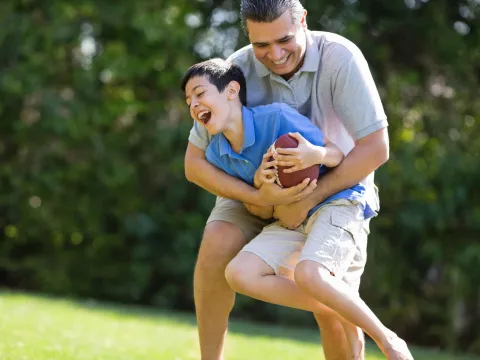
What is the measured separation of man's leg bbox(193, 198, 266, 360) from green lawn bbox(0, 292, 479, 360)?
0.80 m

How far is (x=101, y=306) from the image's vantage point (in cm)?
775

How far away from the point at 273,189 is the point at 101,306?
460 cm

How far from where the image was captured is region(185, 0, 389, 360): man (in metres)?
3.48

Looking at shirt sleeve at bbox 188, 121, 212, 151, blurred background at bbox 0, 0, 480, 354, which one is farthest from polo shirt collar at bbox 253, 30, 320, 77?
blurred background at bbox 0, 0, 480, 354

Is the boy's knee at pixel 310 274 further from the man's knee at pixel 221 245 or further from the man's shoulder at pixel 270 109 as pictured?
the man's shoulder at pixel 270 109

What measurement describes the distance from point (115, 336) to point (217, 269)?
2.08m

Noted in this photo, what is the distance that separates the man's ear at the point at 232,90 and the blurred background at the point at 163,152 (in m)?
4.71

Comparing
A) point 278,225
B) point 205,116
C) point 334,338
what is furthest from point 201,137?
point 334,338

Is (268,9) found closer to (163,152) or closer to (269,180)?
(269,180)

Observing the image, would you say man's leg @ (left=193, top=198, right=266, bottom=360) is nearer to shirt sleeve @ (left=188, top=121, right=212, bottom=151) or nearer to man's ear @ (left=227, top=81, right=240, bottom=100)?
shirt sleeve @ (left=188, top=121, right=212, bottom=151)

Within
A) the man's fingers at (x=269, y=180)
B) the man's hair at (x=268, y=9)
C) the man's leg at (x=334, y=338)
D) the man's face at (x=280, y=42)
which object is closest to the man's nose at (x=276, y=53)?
the man's face at (x=280, y=42)

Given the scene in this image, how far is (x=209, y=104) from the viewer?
11.6 ft

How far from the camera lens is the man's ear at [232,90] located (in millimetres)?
3574

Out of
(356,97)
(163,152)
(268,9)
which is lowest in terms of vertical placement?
(163,152)
